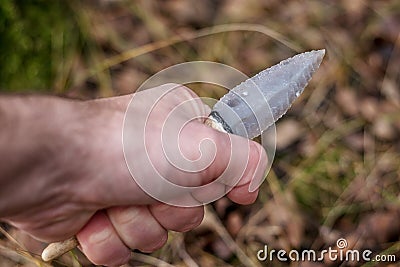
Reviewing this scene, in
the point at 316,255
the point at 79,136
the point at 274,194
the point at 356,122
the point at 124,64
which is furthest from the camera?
the point at 124,64

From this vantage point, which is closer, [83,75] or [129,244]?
[129,244]

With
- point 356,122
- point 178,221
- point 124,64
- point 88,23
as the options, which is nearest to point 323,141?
point 356,122

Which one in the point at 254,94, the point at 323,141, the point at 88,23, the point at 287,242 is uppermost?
the point at 254,94

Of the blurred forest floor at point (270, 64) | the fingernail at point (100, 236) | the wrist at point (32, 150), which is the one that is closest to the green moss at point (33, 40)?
the blurred forest floor at point (270, 64)

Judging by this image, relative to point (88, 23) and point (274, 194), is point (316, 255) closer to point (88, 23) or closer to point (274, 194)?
point (274, 194)

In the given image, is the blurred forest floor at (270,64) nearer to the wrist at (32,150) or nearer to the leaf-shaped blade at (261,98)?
the leaf-shaped blade at (261,98)

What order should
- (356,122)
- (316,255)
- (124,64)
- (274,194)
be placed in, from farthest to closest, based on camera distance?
(124,64), (356,122), (274,194), (316,255)
